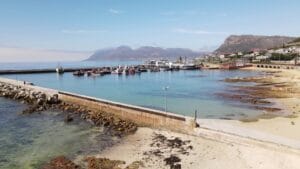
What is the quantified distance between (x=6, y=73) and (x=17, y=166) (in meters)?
89.4

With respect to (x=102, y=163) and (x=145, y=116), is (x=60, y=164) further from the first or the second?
(x=145, y=116)

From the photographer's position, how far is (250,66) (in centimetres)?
12638

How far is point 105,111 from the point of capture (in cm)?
3422

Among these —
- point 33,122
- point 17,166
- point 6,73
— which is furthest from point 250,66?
point 17,166

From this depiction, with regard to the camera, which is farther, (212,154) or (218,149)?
(218,149)

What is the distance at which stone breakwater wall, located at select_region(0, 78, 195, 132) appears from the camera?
26.7 meters

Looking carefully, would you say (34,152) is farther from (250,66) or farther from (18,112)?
(250,66)

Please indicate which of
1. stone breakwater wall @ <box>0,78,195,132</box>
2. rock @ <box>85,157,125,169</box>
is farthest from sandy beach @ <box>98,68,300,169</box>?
stone breakwater wall @ <box>0,78,195,132</box>

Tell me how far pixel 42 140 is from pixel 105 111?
9.55 m

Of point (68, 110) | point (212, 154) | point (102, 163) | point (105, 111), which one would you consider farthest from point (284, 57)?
point (102, 163)

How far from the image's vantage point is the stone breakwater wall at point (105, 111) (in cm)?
2666

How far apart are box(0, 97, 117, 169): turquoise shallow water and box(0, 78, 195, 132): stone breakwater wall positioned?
1.97 meters

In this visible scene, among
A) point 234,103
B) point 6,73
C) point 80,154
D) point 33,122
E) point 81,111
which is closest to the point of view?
point 80,154

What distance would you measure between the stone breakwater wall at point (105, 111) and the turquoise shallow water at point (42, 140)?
6.48 feet
